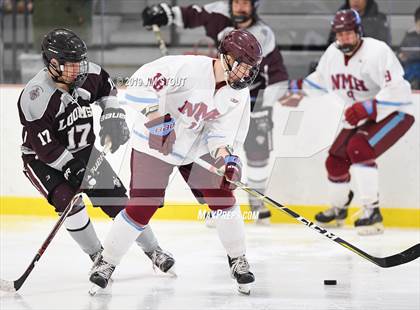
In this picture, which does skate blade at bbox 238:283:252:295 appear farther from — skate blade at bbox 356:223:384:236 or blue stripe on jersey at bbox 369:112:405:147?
blue stripe on jersey at bbox 369:112:405:147

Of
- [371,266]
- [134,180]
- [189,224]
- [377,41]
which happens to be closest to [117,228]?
[134,180]

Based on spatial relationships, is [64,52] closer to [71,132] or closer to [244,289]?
[71,132]

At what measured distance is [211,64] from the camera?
369 centimetres

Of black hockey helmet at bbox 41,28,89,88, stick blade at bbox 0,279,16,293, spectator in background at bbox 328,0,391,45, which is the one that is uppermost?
black hockey helmet at bbox 41,28,89,88

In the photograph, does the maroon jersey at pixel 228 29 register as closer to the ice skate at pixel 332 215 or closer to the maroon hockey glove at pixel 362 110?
the maroon hockey glove at pixel 362 110

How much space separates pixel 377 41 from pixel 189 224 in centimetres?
137

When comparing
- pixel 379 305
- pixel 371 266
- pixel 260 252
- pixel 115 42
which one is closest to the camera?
pixel 379 305

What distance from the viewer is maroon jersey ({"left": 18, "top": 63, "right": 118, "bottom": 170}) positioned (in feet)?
12.3

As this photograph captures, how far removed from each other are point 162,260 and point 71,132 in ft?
2.00

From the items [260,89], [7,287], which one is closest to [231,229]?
[7,287]

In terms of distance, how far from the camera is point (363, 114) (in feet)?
17.1

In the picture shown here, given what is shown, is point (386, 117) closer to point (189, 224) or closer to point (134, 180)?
point (189, 224)

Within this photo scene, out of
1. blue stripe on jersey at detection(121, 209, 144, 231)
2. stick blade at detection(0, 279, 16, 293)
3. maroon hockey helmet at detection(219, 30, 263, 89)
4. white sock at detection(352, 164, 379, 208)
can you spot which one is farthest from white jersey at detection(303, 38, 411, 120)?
stick blade at detection(0, 279, 16, 293)

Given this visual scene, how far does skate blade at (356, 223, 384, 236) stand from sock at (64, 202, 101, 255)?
166 cm
